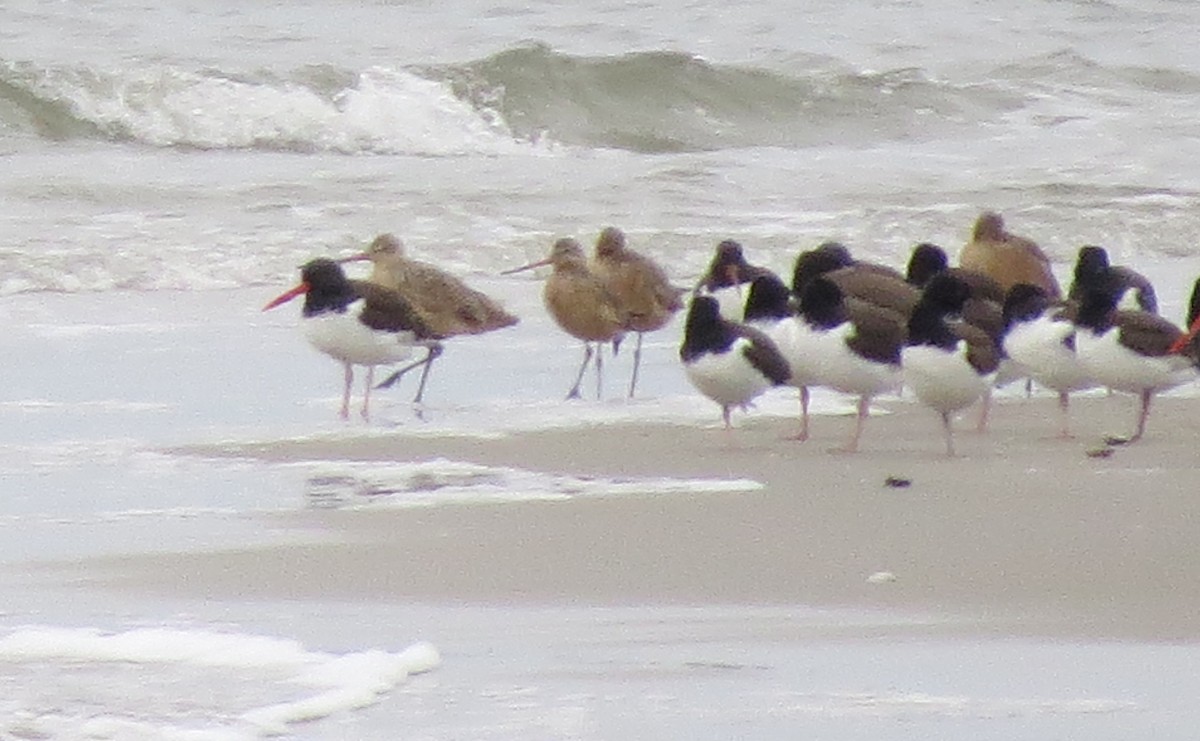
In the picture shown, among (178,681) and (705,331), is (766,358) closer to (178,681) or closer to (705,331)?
(705,331)

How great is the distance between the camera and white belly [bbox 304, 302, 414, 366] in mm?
Result: 9570

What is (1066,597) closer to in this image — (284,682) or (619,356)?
(284,682)

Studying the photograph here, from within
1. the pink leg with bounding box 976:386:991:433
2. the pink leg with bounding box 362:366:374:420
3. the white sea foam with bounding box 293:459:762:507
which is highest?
the pink leg with bounding box 976:386:991:433

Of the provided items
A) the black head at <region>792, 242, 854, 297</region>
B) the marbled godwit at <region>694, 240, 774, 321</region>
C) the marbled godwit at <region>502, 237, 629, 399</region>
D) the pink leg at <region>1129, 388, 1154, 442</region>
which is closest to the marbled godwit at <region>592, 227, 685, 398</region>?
the marbled godwit at <region>502, 237, 629, 399</region>

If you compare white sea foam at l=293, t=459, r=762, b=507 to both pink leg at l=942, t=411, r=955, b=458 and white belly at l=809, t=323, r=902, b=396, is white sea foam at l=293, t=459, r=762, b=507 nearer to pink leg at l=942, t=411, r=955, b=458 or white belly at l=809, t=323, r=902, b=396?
pink leg at l=942, t=411, r=955, b=458

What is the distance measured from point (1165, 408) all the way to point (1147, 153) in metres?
9.15

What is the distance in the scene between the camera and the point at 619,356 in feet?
36.0

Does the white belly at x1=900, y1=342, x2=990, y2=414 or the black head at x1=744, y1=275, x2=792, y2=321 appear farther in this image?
the black head at x1=744, y1=275, x2=792, y2=321

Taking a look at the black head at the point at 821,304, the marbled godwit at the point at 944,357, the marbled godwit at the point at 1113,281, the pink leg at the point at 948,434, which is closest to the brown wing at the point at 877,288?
the black head at the point at 821,304

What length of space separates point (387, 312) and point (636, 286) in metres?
1.34

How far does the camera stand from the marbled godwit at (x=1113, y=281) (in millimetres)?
9609

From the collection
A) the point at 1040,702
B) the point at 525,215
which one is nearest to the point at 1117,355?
the point at 1040,702

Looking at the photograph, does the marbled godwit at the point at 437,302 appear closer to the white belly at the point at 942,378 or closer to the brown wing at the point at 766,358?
the brown wing at the point at 766,358

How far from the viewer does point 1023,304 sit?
356 inches
